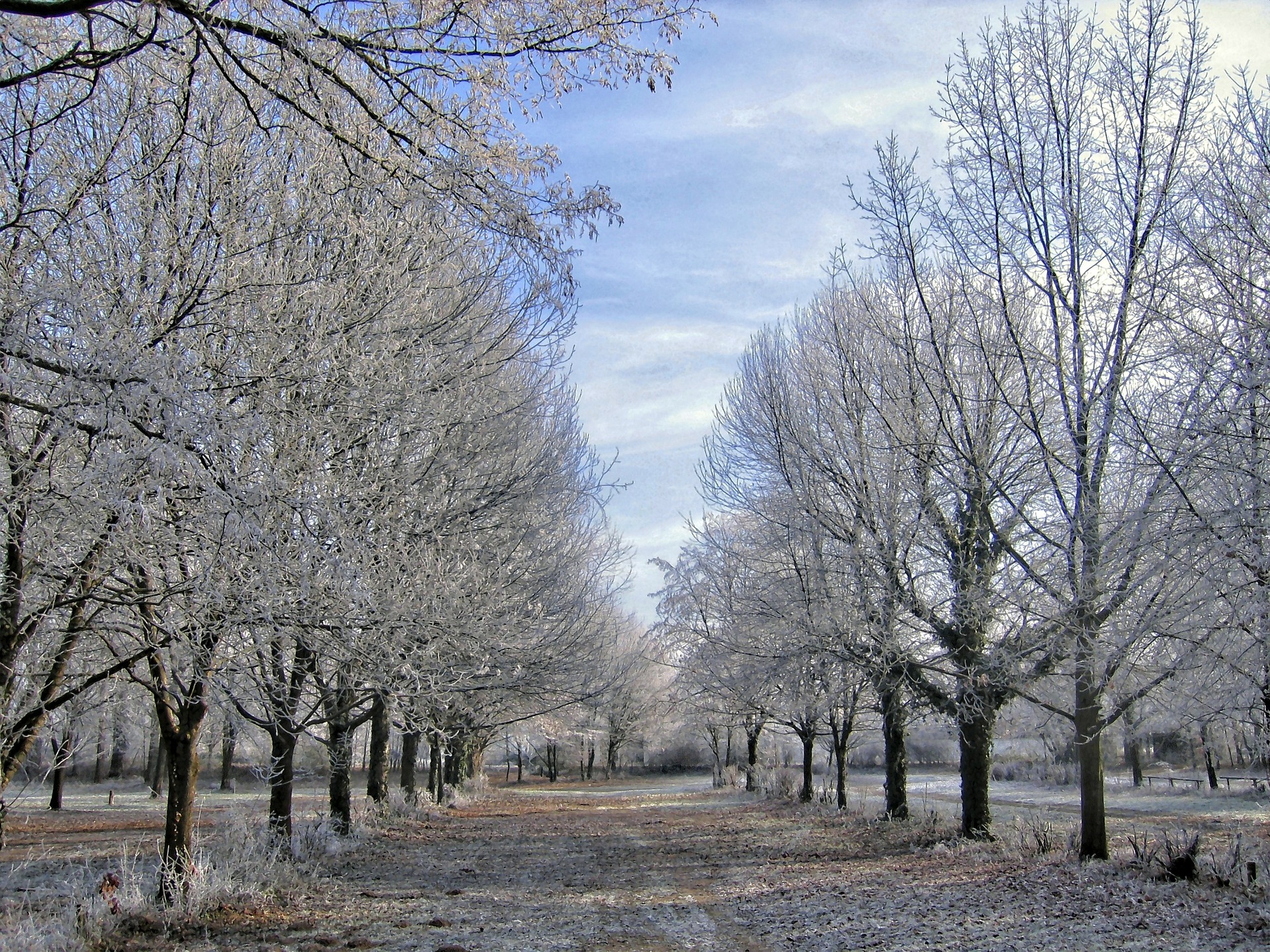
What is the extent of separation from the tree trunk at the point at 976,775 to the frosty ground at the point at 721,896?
38 cm

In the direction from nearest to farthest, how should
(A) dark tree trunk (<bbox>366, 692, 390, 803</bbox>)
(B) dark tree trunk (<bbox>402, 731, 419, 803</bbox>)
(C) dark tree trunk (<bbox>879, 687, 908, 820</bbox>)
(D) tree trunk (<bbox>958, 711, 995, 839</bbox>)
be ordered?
(D) tree trunk (<bbox>958, 711, 995, 839</bbox>) < (C) dark tree trunk (<bbox>879, 687, 908, 820</bbox>) < (A) dark tree trunk (<bbox>366, 692, 390, 803</bbox>) < (B) dark tree trunk (<bbox>402, 731, 419, 803</bbox>)

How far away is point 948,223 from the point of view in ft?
29.3

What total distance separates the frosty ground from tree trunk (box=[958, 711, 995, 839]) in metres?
0.38

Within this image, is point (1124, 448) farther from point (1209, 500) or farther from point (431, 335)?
point (431, 335)

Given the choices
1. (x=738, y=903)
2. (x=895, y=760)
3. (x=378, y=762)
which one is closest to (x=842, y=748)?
(x=895, y=760)

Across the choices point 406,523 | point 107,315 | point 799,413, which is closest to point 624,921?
point 406,523

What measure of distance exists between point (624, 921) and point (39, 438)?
6.36 meters

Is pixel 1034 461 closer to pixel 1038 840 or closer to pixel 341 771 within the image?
pixel 1038 840

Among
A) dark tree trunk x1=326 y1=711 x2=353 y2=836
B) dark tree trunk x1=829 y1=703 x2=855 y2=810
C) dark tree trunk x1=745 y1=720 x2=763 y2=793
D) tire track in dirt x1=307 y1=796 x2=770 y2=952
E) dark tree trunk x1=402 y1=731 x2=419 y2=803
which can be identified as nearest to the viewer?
tire track in dirt x1=307 y1=796 x2=770 y2=952

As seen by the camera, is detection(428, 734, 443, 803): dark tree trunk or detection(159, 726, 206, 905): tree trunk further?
detection(428, 734, 443, 803): dark tree trunk

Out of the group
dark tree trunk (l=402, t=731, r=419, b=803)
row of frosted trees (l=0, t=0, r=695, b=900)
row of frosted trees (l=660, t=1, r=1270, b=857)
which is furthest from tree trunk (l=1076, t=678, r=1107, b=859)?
dark tree trunk (l=402, t=731, r=419, b=803)

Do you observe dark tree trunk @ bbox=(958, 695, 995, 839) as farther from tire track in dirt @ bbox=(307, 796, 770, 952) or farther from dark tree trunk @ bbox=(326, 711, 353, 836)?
dark tree trunk @ bbox=(326, 711, 353, 836)

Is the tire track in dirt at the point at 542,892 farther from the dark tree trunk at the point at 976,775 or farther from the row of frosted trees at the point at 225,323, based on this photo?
the dark tree trunk at the point at 976,775

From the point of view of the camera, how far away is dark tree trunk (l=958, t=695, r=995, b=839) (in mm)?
12078
